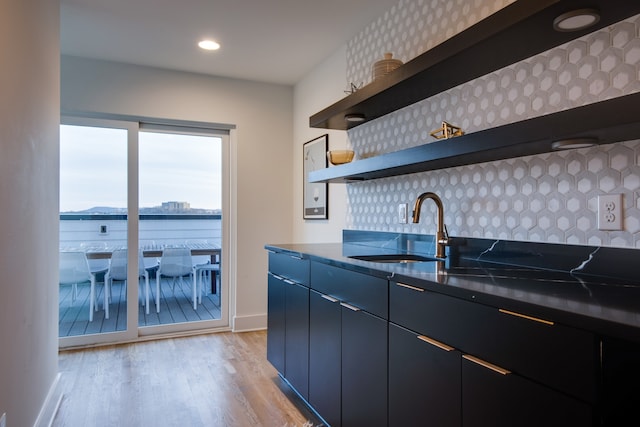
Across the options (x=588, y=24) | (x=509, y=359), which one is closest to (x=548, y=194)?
(x=588, y=24)

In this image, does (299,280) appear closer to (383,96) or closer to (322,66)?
(383,96)

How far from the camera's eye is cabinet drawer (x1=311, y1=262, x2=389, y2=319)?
64.1 inches

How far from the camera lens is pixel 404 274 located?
150cm

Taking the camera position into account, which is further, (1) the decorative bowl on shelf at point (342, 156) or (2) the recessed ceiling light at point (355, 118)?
(1) the decorative bowl on shelf at point (342, 156)

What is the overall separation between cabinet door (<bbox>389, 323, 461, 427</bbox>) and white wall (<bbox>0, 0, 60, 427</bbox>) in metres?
1.44

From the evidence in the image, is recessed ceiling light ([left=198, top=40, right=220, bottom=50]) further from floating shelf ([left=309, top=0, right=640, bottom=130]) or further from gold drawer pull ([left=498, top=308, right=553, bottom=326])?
gold drawer pull ([left=498, top=308, right=553, bottom=326])

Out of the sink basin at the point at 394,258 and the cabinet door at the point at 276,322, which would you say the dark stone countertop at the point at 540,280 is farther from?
the cabinet door at the point at 276,322

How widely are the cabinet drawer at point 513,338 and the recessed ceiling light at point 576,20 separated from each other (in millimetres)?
1014

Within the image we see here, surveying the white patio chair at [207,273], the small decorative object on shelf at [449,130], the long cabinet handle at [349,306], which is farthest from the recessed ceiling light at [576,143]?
the white patio chair at [207,273]

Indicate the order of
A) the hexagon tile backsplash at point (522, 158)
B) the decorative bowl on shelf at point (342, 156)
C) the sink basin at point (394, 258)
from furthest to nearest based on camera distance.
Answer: the decorative bowl on shelf at point (342, 156) → the sink basin at point (394, 258) → the hexagon tile backsplash at point (522, 158)

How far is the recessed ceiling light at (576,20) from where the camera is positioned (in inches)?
51.4

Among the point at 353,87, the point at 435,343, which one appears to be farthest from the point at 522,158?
the point at 353,87

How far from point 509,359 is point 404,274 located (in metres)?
0.49

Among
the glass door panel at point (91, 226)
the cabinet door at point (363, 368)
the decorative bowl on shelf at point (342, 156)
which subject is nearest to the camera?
the cabinet door at point (363, 368)
